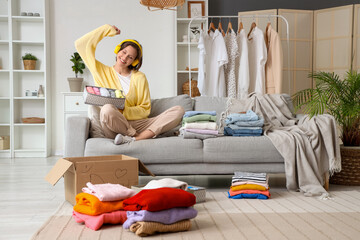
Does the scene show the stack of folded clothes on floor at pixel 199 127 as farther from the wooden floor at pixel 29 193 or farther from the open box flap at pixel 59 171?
the open box flap at pixel 59 171

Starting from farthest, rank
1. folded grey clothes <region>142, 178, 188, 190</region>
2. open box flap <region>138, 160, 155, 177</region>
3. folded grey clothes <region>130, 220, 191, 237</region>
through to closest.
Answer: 1. open box flap <region>138, 160, 155, 177</region>
2. folded grey clothes <region>142, 178, 188, 190</region>
3. folded grey clothes <region>130, 220, 191, 237</region>

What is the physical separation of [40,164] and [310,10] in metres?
4.18

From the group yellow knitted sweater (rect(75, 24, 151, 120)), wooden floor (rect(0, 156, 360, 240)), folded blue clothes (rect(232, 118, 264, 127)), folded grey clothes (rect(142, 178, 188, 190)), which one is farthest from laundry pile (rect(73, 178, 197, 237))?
yellow knitted sweater (rect(75, 24, 151, 120))

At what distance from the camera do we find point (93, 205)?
205 cm

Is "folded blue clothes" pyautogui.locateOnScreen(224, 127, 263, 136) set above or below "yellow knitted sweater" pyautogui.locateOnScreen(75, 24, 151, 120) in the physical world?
below

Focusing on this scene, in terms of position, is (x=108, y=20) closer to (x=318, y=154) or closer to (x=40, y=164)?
(x=40, y=164)

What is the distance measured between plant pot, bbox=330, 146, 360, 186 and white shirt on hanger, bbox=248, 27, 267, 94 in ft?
5.53

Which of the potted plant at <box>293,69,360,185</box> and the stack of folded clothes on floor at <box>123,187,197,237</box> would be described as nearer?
the stack of folded clothes on floor at <box>123,187,197,237</box>

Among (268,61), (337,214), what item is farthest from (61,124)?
(337,214)

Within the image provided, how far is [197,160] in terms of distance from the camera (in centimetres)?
306

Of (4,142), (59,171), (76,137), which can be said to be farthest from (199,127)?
(4,142)

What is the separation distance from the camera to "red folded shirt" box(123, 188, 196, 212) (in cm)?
190

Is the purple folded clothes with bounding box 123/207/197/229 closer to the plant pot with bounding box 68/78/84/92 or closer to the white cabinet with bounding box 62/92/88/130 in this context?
the white cabinet with bounding box 62/92/88/130

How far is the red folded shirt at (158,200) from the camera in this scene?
1901mm
